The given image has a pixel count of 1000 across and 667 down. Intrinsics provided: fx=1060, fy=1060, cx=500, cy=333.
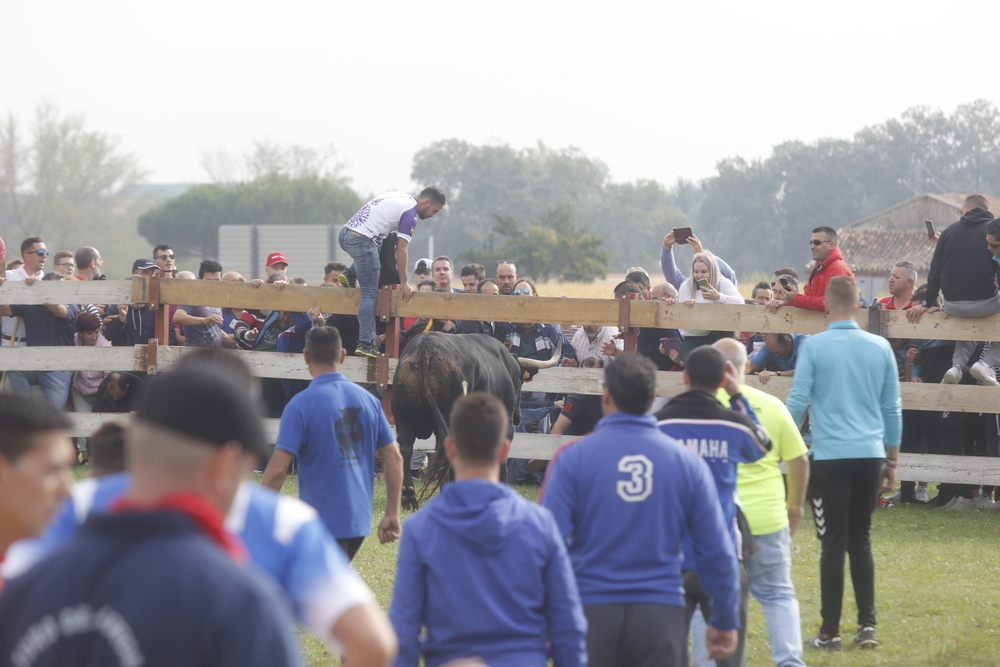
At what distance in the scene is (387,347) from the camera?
10.5m

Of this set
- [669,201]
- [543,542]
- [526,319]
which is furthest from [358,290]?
[669,201]

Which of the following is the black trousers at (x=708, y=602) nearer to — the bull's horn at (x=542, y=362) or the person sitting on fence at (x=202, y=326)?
the bull's horn at (x=542, y=362)

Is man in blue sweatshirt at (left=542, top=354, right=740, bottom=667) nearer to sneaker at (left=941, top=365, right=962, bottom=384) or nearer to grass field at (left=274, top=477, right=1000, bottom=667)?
grass field at (left=274, top=477, right=1000, bottom=667)

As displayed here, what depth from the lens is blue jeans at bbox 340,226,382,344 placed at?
9.84 metres

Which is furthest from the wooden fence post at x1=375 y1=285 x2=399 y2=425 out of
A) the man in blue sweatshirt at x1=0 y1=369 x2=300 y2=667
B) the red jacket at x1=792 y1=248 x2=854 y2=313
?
the man in blue sweatshirt at x1=0 y1=369 x2=300 y2=667

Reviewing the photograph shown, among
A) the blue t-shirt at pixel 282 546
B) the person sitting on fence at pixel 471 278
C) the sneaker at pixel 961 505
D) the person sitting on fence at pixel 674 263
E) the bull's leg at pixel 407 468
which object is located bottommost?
the sneaker at pixel 961 505

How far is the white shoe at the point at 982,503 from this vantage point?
10.0m

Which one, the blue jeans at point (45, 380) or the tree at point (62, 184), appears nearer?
the blue jeans at point (45, 380)

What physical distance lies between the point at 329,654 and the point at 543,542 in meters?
A: 2.87

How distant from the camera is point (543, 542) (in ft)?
10.8

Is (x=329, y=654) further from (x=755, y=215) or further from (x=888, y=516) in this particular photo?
(x=755, y=215)

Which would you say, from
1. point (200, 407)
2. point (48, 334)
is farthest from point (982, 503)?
point (200, 407)

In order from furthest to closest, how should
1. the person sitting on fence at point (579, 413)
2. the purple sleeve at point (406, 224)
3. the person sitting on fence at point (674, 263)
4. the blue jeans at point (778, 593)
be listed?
the person sitting on fence at point (579, 413), the person sitting on fence at point (674, 263), the purple sleeve at point (406, 224), the blue jeans at point (778, 593)

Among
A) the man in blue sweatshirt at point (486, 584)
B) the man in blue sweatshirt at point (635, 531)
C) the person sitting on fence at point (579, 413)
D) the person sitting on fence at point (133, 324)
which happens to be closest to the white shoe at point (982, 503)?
the person sitting on fence at point (579, 413)
